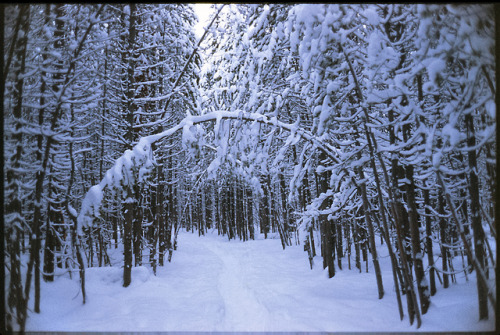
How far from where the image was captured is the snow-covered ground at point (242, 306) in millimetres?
4137

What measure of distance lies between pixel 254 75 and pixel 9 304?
235 inches

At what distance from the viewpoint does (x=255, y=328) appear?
4297 millimetres

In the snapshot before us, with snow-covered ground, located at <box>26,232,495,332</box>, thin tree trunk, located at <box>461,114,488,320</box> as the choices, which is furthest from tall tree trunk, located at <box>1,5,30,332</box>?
thin tree trunk, located at <box>461,114,488,320</box>

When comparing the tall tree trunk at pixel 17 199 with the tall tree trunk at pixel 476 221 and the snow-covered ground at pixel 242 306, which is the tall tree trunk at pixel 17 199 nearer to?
the snow-covered ground at pixel 242 306

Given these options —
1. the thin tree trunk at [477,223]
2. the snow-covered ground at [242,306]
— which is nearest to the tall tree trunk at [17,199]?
the snow-covered ground at [242,306]

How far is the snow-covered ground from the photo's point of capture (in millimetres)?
4137

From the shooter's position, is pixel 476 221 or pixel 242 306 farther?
pixel 242 306

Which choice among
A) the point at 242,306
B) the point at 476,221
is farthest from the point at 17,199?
the point at 476,221

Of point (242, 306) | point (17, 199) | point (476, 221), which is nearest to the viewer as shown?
point (476, 221)

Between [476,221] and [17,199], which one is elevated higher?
[17,199]

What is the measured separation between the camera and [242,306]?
5559mm

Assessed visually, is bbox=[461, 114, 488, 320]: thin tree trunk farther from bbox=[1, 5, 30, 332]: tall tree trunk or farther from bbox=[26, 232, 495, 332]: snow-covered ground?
bbox=[1, 5, 30, 332]: tall tree trunk

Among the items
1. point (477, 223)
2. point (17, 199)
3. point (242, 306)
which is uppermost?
point (17, 199)

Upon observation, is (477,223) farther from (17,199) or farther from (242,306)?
(17,199)
